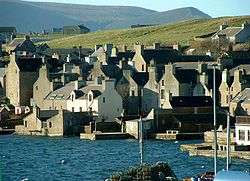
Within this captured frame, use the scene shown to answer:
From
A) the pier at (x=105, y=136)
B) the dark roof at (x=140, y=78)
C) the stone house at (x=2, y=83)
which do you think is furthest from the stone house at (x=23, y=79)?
the pier at (x=105, y=136)

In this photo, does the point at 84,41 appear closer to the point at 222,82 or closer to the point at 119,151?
the point at 222,82

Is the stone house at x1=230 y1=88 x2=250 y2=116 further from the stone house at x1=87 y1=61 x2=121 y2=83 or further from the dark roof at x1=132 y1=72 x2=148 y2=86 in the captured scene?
the stone house at x1=87 y1=61 x2=121 y2=83

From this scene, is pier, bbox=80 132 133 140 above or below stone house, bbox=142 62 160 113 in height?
below

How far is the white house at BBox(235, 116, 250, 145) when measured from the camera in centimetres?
5422

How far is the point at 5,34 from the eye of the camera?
561 ft

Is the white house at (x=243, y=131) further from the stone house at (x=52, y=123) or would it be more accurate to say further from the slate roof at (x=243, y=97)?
the stone house at (x=52, y=123)

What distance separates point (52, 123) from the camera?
68.1 m

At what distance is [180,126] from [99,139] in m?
5.20

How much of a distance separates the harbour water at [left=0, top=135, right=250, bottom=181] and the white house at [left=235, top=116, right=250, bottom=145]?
10.8 ft

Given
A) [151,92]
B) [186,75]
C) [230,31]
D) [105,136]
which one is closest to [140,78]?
[151,92]

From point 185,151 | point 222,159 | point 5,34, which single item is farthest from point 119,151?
point 5,34

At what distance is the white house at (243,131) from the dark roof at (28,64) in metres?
29.4

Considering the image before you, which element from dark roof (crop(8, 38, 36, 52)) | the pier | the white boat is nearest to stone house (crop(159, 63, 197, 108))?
the pier

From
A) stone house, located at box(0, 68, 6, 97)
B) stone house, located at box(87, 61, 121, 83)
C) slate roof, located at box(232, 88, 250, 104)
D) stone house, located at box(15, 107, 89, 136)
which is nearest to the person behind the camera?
stone house, located at box(15, 107, 89, 136)
